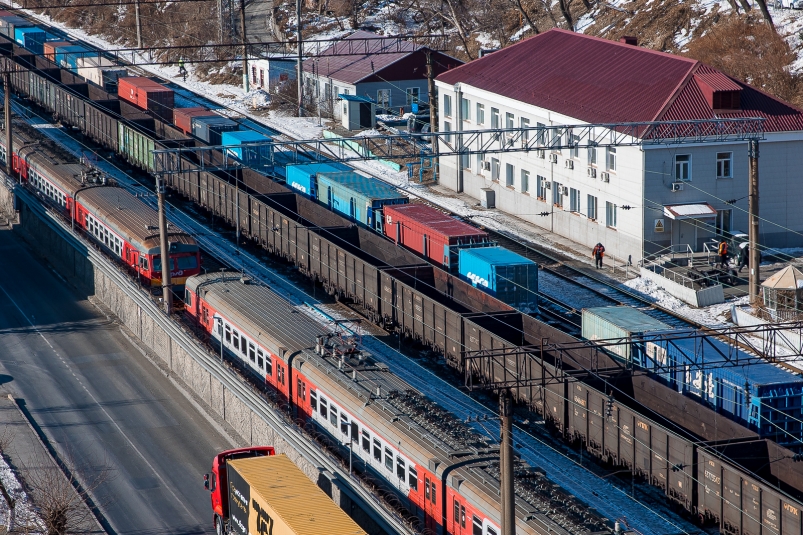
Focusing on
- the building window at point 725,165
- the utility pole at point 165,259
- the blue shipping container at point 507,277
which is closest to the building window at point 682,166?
the building window at point 725,165

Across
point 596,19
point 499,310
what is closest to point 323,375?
A: point 499,310

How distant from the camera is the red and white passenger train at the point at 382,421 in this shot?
72.4ft

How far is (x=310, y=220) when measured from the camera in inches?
1949

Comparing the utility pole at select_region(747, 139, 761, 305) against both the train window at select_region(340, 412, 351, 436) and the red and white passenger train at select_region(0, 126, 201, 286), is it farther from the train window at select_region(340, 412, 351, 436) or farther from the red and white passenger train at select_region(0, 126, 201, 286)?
the red and white passenger train at select_region(0, 126, 201, 286)

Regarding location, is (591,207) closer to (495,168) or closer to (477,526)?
(495,168)

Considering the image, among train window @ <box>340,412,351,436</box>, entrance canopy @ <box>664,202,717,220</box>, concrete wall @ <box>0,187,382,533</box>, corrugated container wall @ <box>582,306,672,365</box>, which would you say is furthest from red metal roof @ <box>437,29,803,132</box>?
train window @ <box>340,412,351,436</box>

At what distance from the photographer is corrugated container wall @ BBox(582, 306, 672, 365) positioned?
33.6 meters

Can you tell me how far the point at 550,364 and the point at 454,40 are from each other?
62.2 metres

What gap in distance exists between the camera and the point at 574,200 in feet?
168

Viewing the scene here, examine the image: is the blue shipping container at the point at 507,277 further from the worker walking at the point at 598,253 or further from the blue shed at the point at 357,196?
the blue shed at the point at 357,196

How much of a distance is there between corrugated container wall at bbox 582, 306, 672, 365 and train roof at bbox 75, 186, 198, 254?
14443mm

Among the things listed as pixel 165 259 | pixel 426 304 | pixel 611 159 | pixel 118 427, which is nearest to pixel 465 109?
pixel 611 159

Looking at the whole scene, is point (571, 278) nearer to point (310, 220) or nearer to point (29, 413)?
point (310, 220)

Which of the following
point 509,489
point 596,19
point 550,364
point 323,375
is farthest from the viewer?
point 596,19
